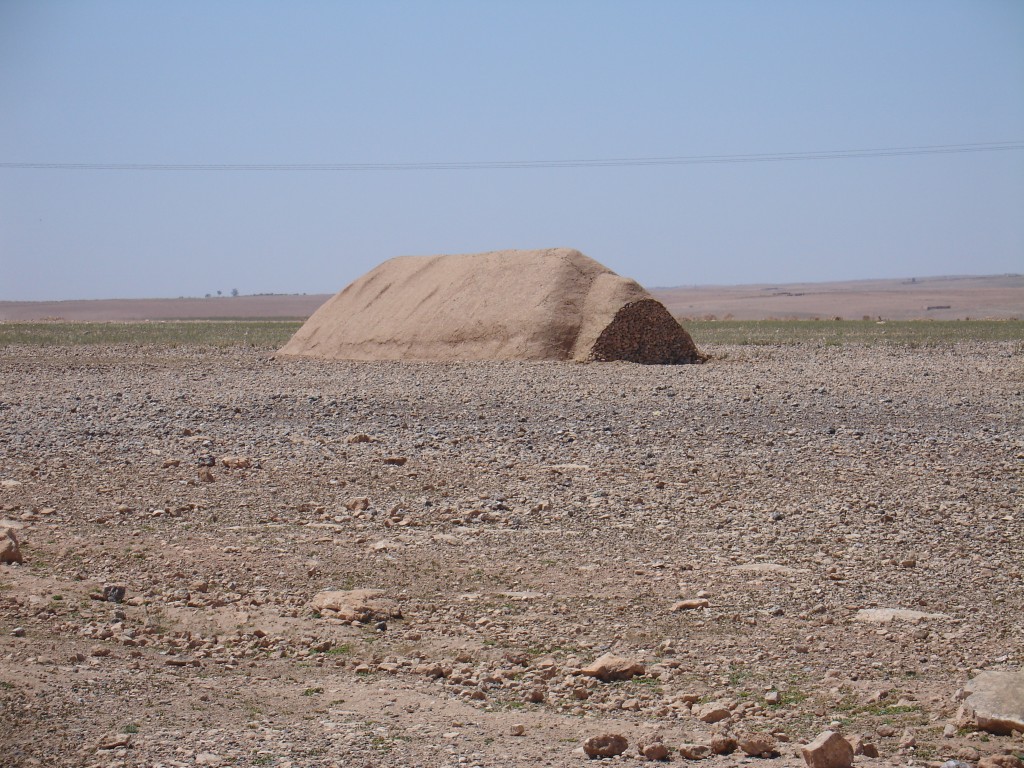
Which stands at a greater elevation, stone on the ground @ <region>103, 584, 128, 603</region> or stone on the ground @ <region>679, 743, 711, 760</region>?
stone on the ground @ <region>103, 584, 128, 603</region>

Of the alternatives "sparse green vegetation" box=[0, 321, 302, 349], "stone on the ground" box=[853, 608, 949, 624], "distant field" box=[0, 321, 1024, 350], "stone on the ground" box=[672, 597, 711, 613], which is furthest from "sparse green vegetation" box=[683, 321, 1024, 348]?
"stone on the ground" box=[672, 597, 711, 613]

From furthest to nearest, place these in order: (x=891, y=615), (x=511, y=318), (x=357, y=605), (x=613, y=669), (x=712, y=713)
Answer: (x=511, y=318), (x=357, y=605), (x=891, y=615), (x=613, y=669), (x=712, y=713)

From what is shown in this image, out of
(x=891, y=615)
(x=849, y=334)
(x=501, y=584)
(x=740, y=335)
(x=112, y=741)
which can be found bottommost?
(x=891, y=615)

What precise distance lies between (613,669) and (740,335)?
37.5 metres

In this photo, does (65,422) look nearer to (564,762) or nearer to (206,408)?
(206,408)

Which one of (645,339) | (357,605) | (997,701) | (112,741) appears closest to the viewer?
(112,741)

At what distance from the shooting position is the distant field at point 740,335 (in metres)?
38.8

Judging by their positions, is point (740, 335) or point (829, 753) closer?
point (829, 753)

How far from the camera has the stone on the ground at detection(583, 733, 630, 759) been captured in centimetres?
516

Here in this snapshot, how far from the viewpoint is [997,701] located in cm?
554

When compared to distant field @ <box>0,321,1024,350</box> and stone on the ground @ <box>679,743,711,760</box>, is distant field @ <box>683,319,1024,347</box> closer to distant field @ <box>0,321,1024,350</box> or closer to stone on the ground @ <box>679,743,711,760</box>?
distant field @ <box>0,321,1024,350</box>

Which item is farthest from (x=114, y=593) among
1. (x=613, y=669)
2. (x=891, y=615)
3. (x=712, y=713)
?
(x=891, y=615)

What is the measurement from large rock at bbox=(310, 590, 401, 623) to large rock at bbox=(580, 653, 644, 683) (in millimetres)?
1665

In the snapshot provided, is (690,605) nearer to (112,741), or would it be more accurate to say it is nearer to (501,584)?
(501,584)
